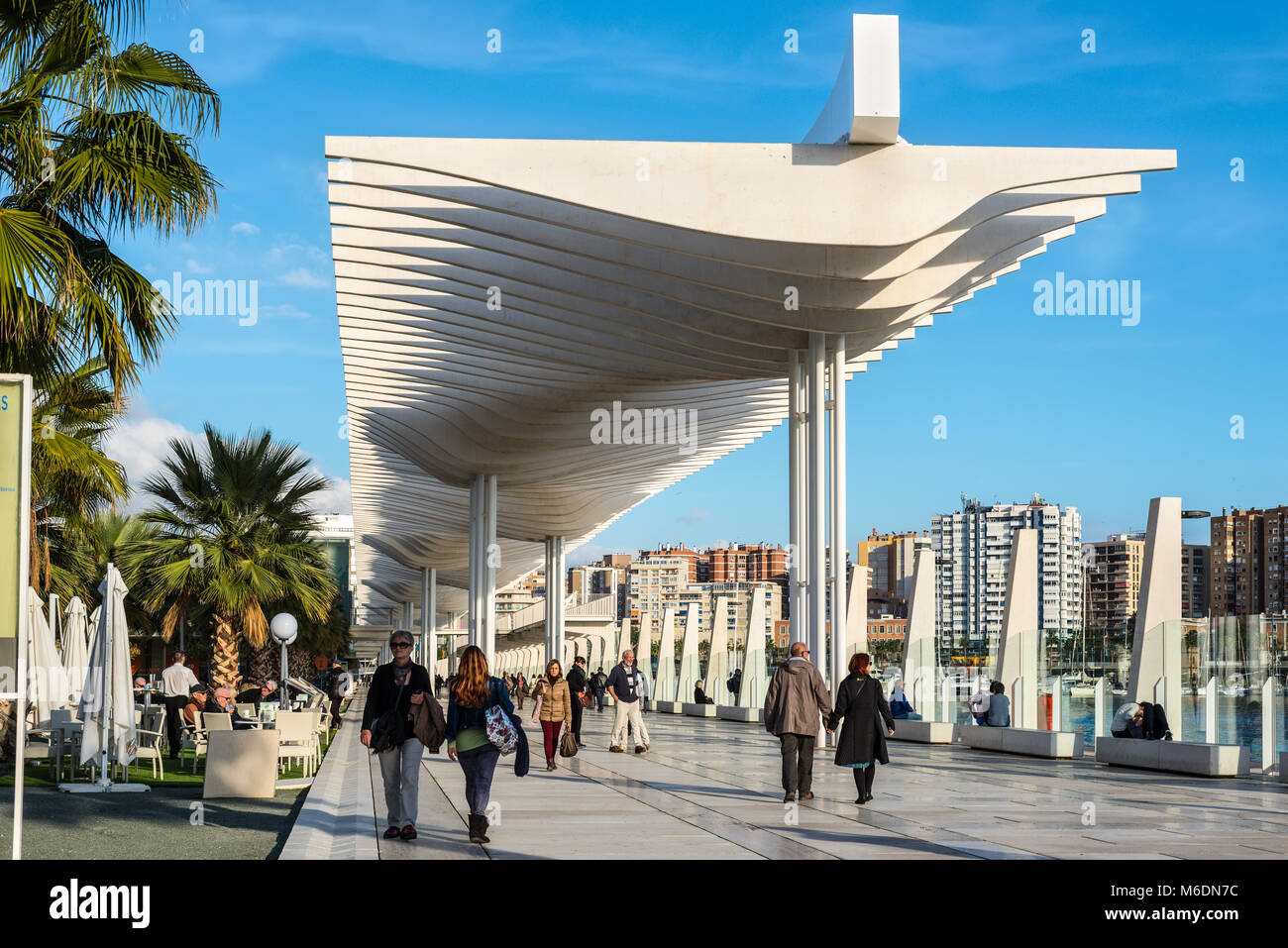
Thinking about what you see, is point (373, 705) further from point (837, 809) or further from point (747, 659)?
point (747, 659)

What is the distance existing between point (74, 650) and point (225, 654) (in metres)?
5.61

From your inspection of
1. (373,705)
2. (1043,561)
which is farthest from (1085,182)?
(1043,561)

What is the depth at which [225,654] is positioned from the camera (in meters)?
28.4

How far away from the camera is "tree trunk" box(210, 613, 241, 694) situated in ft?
92.7

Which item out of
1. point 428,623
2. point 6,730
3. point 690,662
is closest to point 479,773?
point 6,730

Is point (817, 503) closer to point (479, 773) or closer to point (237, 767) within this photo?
point (237, 767)

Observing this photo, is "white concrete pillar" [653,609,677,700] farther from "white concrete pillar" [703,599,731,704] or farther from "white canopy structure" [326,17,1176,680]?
"white canopy structure" [326,17,1176,680]

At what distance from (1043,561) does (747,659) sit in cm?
11541

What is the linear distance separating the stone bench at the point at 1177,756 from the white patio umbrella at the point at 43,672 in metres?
14.3

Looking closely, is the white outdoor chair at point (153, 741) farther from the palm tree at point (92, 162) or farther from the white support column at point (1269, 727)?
the white support column at point (1269, 727)

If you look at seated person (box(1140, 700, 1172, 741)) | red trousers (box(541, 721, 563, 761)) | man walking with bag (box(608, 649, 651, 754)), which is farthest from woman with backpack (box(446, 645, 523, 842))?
seated person (box(1140, 700, 1172, 741))

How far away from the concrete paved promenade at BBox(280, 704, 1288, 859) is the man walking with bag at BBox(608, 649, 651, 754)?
1.41m

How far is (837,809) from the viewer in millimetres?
11961

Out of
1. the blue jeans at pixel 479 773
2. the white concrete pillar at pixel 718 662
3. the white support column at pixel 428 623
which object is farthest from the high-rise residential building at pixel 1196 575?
the blue jeans at pixel 479 773
